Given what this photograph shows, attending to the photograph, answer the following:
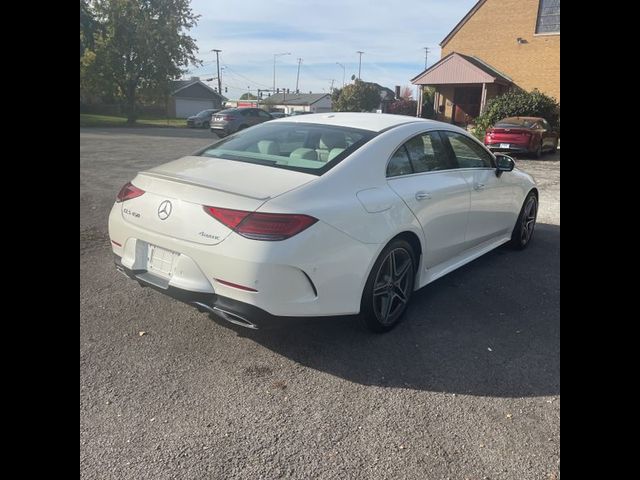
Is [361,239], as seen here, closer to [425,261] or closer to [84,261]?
[425,261]

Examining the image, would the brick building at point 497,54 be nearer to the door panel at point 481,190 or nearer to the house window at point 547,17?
the house window at point 547,17

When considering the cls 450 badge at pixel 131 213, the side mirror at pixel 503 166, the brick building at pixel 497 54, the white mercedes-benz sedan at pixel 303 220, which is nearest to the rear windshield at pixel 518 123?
the brick building at pixel 497 54

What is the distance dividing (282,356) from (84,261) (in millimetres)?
Answer: 2715

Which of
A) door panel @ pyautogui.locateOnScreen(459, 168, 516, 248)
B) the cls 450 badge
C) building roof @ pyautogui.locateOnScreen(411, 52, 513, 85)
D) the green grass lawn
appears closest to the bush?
building roof @ pyautogui.locateOnScreen(411, 52, 513, 85)

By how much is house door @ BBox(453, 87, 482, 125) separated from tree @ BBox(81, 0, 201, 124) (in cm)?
2109

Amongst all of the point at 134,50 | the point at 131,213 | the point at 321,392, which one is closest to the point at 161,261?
the point at 131,213

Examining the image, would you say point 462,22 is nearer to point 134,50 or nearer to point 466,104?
point 466,104

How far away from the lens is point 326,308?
318 cm

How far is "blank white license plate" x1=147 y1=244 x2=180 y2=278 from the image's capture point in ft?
10.6

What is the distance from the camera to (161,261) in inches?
130

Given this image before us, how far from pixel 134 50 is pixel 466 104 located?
23.7 m

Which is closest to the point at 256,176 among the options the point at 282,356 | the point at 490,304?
the point at 282,356

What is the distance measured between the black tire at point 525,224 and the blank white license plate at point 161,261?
4.06 meters
